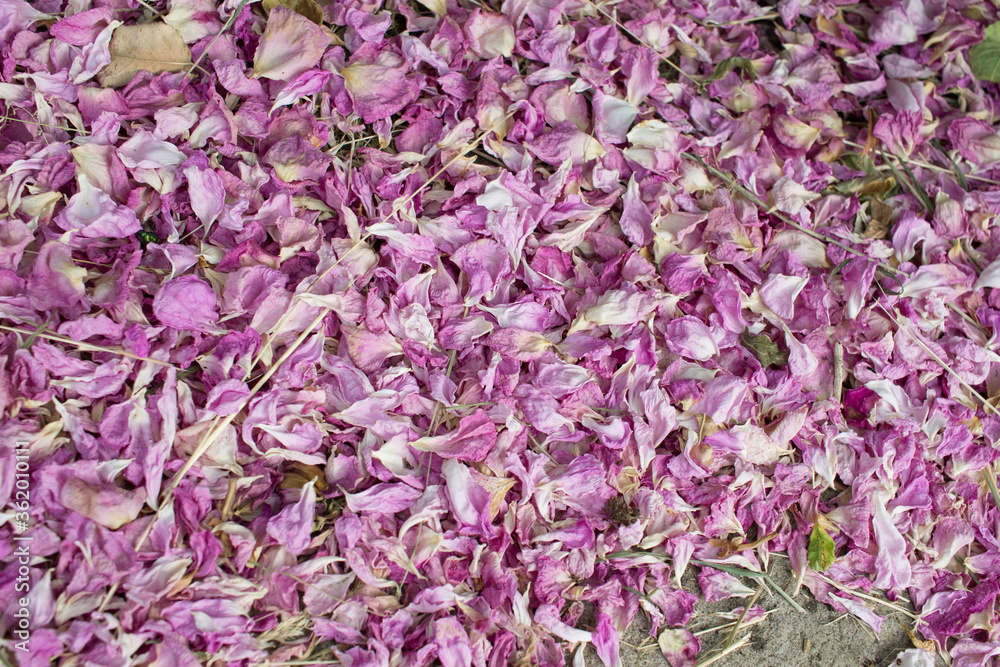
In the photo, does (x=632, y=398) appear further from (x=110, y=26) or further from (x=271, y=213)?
(x=110, y=26)

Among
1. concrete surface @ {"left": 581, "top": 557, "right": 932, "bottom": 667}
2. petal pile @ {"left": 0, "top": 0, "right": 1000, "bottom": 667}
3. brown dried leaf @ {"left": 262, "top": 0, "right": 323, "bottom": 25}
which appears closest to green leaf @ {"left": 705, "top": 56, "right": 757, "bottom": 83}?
petal pile @ {"left": 0, "top": 0, "right": 1000, "bottom": 667}

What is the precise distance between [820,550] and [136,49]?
3.69 feet

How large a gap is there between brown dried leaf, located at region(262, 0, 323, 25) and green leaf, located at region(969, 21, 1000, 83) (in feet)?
3.49

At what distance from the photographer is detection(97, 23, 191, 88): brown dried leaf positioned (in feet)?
2.89

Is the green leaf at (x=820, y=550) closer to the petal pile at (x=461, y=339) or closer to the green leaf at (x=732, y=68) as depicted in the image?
the petal pile at (x=461, y=339)

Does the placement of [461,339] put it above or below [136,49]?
below

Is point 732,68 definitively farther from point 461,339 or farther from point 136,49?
point 136,49

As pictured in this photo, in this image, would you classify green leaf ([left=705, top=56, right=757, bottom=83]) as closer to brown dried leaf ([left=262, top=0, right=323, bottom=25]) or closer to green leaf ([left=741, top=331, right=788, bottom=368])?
green leaf ([left=741, top=331, right=788, bottom=368])

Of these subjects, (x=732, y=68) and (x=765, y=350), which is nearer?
(x=765, y=350)

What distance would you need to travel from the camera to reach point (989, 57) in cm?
110

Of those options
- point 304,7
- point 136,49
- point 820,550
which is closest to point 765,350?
point 820,550

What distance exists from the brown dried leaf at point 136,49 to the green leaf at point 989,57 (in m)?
1.25

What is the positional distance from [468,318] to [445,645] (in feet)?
1.28

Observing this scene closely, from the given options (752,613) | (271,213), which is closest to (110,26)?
(271,213)
